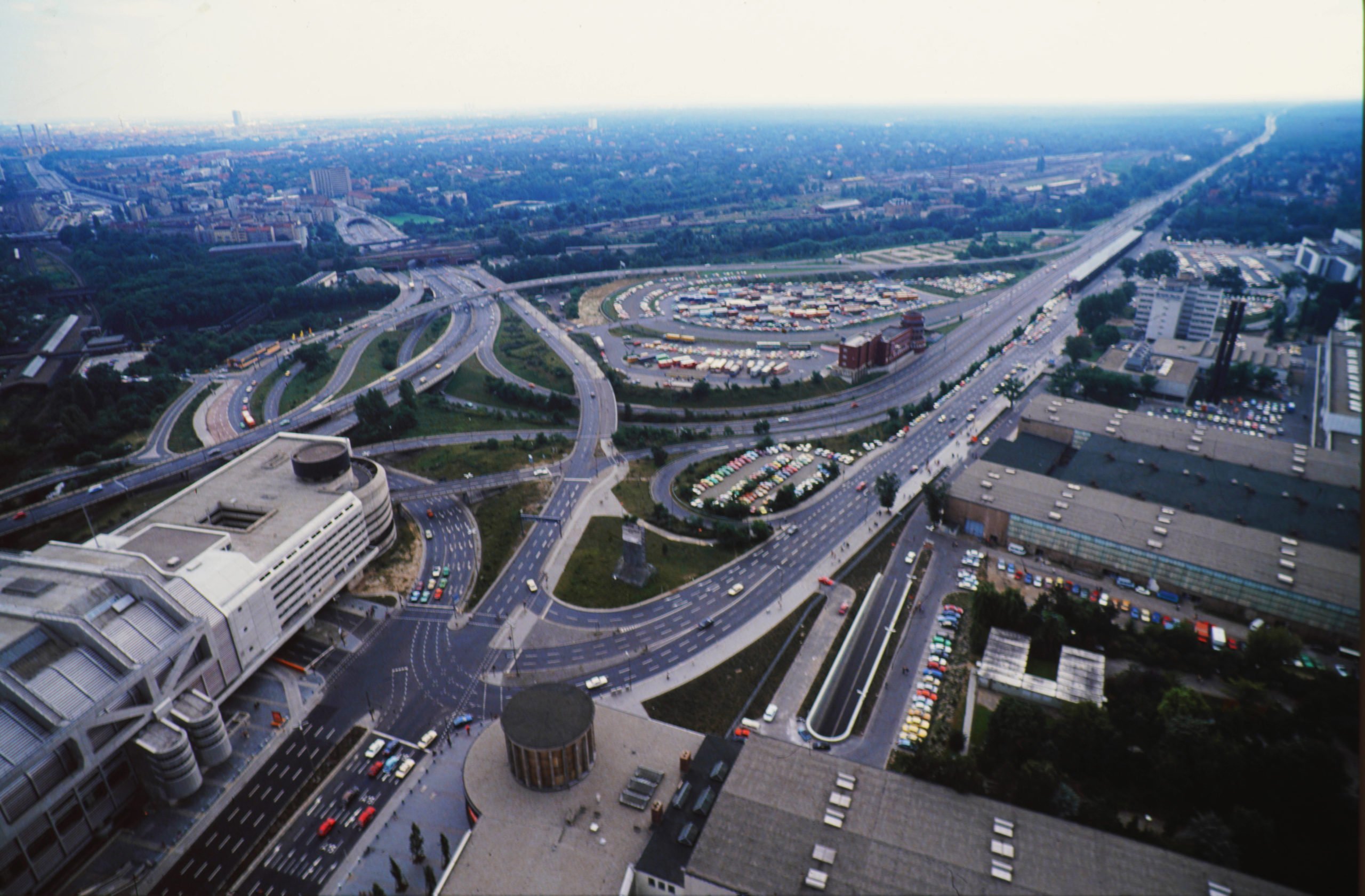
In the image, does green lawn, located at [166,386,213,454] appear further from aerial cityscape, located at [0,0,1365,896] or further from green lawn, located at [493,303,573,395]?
green lawn, located at [493,303,573,395]

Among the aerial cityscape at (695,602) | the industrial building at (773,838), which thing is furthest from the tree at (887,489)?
the industrial building at (773,838)

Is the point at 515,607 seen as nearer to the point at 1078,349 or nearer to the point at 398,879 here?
the point at 398,879

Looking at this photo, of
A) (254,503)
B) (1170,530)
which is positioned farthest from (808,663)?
(254,503)

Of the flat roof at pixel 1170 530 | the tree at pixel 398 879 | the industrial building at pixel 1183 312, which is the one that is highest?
the industrial building at pixel 1183 312

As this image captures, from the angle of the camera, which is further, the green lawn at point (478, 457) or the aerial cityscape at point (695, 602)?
the green lawn at point (478, 457)

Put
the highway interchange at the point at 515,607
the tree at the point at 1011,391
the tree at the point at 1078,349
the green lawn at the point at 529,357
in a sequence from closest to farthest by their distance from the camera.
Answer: the highway interchange at the point at 515,607 < the tree at the point at 1011,391 < the tree at the point at 1078,349 < the green lawn at the point at 529,357

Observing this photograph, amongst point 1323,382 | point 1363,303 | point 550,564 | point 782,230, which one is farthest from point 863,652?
point 782,230

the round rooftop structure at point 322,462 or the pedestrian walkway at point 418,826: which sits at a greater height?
the round rooftop structure at point 322,462

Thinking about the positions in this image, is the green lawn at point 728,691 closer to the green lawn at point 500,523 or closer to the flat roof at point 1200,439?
the green lawn at point 500,523
